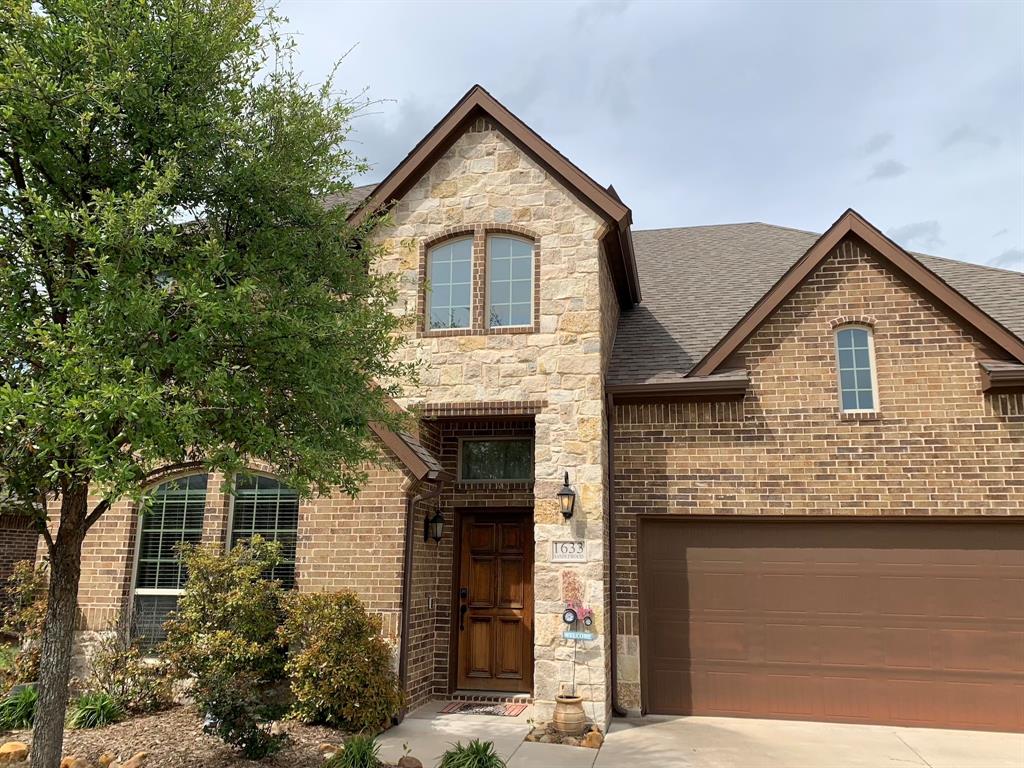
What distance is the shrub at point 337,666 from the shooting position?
7.88m

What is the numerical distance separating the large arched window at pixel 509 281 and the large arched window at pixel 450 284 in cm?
31

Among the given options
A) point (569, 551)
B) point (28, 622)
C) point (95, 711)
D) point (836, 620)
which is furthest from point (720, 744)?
point (28, 622)

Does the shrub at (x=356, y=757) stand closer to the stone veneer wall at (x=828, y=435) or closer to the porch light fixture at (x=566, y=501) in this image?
the porch light fixture at (x=566, y=501)

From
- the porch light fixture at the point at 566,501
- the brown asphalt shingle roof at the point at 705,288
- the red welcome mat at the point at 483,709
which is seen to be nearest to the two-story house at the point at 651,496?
the porch light fixture at the point at 566,501

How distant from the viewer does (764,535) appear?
9.95m

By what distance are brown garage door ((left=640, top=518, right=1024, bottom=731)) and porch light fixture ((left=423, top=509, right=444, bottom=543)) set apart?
2841 millimetres

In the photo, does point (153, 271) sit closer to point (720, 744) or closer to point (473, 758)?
point (473, 758)

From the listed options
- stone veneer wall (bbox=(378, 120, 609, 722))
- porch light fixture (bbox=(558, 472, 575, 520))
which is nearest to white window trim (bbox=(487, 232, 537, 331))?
stone veneer wall (bbox=(378, 120, 609, 722))

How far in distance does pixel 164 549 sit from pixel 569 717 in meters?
5.94

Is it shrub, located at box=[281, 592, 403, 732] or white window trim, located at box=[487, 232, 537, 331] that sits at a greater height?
white window trim, located at box=[487, 232, 537, 331]

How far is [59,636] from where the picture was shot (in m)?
5.99

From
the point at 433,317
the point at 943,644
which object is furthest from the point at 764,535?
the point at 433,317

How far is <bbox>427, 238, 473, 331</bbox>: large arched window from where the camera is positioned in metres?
10.3

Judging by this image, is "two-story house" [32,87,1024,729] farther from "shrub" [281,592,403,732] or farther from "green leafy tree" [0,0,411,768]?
"green leafy tree" [0,0,411,768]
